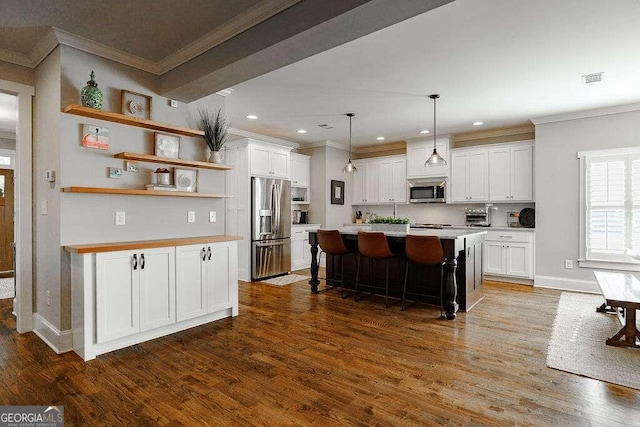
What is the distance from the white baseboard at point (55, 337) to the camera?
9.61 feet

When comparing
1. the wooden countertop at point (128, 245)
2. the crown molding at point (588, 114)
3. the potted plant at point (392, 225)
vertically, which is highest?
the crown molding at point (588, 114)

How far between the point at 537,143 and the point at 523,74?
2236 millimetres

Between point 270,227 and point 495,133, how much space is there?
14.8 feet

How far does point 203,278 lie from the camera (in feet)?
11.5

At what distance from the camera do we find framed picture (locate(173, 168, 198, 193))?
11.8ft

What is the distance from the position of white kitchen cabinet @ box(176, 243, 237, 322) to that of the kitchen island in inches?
63.9

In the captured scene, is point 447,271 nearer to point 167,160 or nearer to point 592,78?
point 592,78

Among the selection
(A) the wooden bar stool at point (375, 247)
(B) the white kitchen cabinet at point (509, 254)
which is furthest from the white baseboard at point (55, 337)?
(B) the white kitchen cabinet at point (509, 254)

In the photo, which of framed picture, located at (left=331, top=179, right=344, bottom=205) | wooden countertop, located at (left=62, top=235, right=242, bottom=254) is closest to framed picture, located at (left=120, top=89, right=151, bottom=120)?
wooden countertop, located at (left=62, top=235, right=242, bottom=254)

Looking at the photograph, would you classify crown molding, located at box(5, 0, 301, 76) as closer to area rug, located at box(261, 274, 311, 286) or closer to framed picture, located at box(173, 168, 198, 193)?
framed picture, located at box(173, 168, 198, 193)

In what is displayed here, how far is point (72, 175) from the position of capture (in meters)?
2.96

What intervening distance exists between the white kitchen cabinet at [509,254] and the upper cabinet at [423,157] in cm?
156

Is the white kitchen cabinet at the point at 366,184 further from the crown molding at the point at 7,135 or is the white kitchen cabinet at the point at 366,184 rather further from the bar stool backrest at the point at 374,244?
the crown molding at the point at 7,135

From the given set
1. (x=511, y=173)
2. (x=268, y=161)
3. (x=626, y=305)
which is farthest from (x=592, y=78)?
(x=268, y=161)
